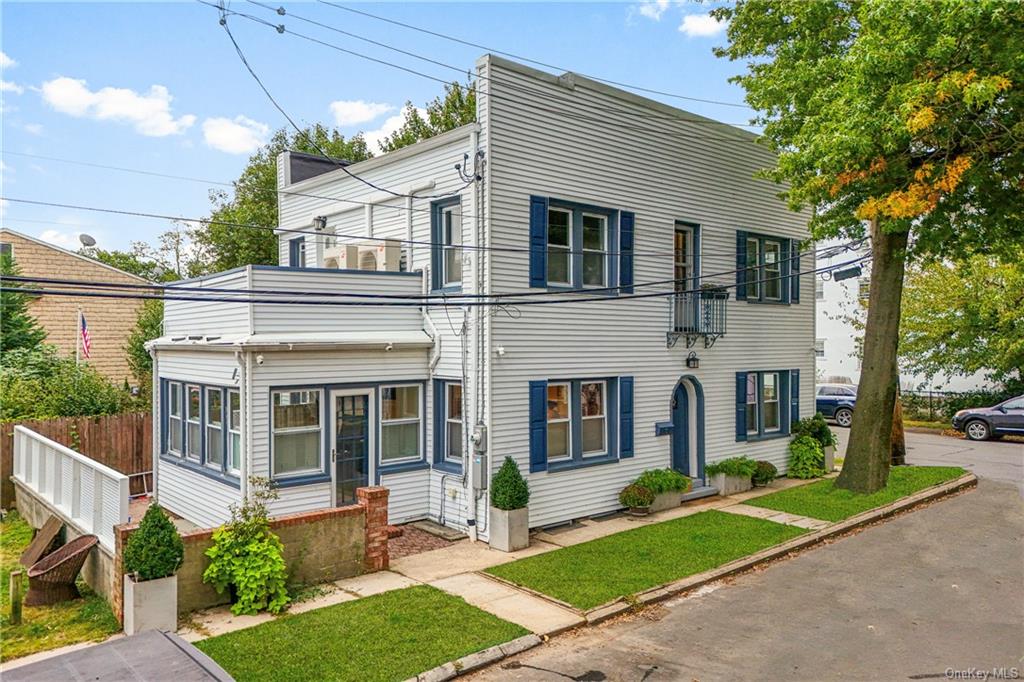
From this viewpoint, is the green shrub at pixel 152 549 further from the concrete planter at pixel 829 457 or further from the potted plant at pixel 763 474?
the concrete planter at pixel 829 457

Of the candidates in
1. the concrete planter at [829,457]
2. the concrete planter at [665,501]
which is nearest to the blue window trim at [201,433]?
the concrete planter at [665,501]

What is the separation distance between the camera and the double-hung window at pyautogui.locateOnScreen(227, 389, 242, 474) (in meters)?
12.3

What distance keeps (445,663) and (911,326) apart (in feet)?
85.3

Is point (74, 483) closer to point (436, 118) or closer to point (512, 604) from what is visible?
point (512, 604)

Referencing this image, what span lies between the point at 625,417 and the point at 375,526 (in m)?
5.78

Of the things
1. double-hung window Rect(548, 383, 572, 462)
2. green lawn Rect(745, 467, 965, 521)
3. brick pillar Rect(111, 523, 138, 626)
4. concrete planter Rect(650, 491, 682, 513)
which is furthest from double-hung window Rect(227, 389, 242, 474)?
green lawn Rect(745, 467, 965, 521)

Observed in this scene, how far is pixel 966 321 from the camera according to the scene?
26766mm

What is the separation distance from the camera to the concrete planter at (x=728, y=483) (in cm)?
1620

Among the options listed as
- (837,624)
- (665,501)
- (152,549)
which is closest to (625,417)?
(665,501)

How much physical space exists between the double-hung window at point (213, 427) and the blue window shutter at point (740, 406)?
11.1 m

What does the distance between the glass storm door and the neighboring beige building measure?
53.6 feet

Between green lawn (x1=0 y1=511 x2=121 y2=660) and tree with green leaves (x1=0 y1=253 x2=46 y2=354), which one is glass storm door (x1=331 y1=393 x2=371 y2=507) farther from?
tree with green leaves (x1=0 y1=253 x2=46 y2=354)

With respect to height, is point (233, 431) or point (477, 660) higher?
point (233, 431)

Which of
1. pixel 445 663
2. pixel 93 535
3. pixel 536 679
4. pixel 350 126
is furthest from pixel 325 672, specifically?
pixel 350 126
